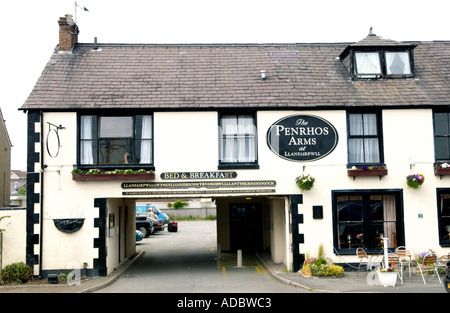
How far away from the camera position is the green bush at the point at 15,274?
44.0ft

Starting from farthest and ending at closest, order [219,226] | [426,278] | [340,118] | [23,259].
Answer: [219,226] < [340,118] < [23,259] < [426,278]

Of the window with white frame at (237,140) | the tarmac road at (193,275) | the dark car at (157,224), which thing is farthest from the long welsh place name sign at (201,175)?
the dark car at (157,224)

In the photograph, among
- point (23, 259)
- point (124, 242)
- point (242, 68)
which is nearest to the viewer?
point (23, 259)

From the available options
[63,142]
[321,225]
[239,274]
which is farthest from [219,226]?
[63,142]

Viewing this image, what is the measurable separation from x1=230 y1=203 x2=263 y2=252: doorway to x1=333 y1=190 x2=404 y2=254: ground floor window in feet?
24.6

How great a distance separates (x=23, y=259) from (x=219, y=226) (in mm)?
9883

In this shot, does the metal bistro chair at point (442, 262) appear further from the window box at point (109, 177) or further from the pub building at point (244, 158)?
the window box at point (109, 177)

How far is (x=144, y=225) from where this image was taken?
99.9ft

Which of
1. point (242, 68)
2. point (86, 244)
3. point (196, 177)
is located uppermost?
point (242, 68)

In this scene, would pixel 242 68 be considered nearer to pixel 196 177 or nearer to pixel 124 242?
pixel 196 177

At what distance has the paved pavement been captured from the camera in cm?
1161

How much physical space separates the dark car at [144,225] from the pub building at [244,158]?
1448cm

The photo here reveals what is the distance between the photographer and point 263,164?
14797 millimetres
